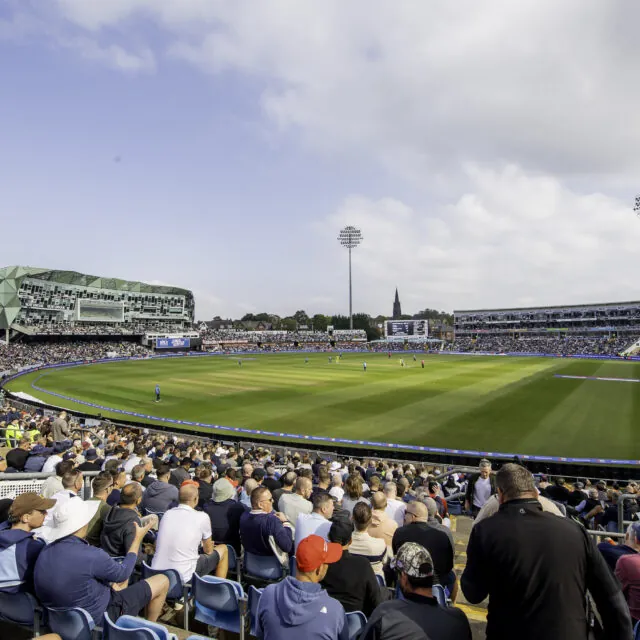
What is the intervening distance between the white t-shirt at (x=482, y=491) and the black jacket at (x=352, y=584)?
7.27 metres

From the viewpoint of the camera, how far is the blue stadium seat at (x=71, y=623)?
4227 millimetres

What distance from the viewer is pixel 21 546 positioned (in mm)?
4727

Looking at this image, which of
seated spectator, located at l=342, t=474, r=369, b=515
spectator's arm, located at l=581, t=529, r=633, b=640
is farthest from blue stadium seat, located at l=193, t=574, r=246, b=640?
spectator's arm, located at l=581, t=529, r=633, b=640

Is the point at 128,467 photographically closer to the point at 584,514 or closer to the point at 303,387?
the point at 584,514

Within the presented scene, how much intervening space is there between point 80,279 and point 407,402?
106m

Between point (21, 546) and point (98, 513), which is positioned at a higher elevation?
point (21, 546)

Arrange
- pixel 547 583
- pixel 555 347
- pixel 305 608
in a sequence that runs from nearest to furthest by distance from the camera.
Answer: pixel 547 583, pixel 305 608, pixel 555 347

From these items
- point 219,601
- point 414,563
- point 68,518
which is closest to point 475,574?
point 414,563

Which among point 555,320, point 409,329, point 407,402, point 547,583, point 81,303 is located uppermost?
point 81,303

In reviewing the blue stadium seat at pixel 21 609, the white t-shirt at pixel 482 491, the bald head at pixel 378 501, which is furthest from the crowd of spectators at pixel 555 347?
the blue stadium seat at pixel 21 609

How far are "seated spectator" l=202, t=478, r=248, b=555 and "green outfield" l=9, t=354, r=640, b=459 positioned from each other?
773 inches

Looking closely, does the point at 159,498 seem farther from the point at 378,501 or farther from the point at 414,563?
the point at 414,563

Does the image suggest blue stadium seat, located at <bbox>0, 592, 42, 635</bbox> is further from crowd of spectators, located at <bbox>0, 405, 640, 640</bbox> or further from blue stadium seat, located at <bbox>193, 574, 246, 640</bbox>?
blue stadium seat, located at <bbox>193, 574, 246, 640</bbox>

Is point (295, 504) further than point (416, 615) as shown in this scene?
Yes
